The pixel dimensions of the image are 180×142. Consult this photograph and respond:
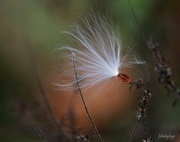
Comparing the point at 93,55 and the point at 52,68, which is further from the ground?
the point at 52,68

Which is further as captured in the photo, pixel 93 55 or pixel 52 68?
pixel 52 68

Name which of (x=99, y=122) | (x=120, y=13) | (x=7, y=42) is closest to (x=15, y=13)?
(x=7, y=42)

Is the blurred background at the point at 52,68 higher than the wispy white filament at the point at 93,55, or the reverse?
the blurred background at the point at 52,68

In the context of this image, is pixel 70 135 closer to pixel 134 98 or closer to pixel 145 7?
pixel 134 98

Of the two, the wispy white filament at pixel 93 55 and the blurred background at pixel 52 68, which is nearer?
the wispy white filament at pixel 93 55
